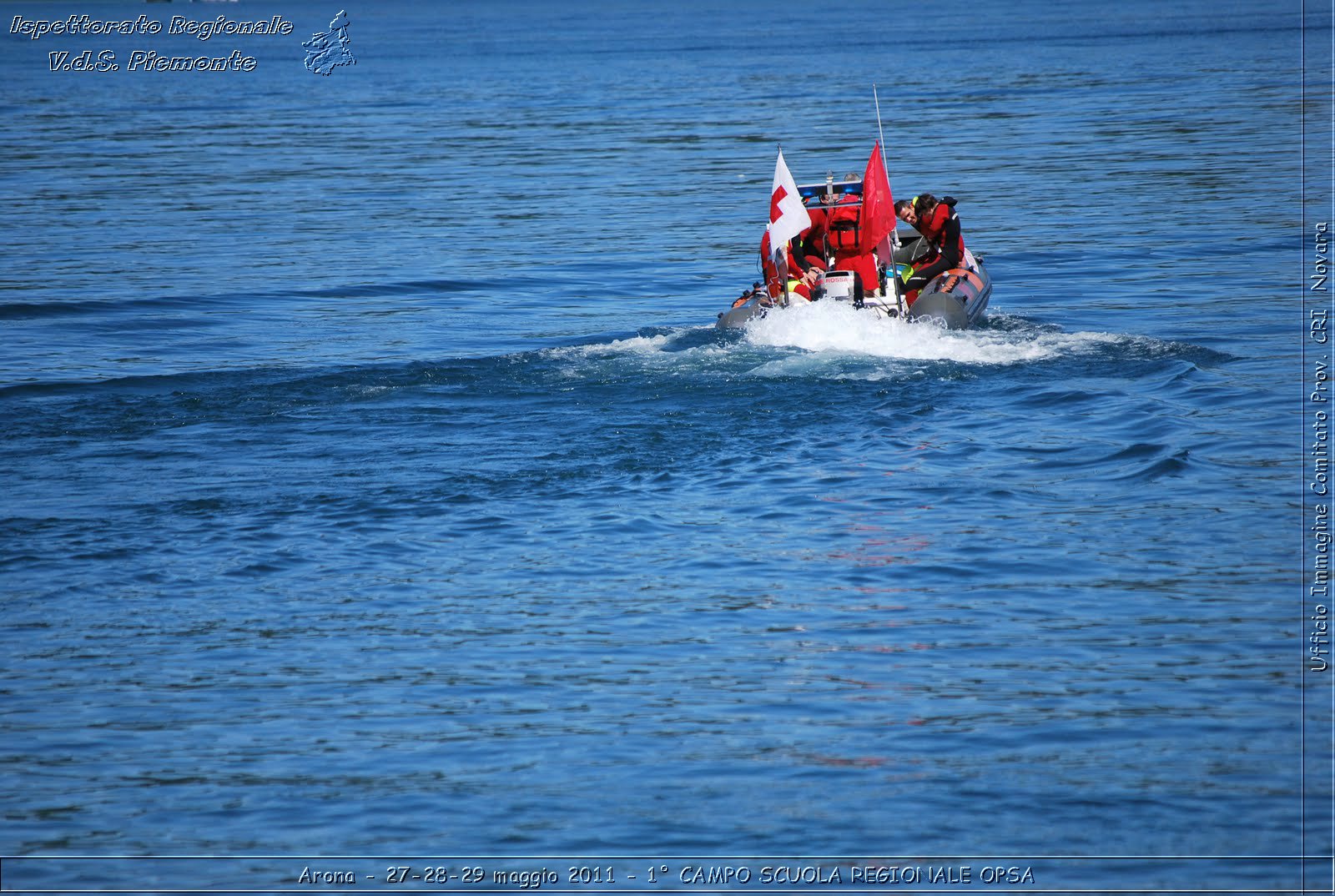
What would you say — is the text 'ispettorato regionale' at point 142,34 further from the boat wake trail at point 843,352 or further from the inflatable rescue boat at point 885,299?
the boat wake trail at point 843,352

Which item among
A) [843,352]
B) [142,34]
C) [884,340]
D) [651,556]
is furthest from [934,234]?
[142,34]

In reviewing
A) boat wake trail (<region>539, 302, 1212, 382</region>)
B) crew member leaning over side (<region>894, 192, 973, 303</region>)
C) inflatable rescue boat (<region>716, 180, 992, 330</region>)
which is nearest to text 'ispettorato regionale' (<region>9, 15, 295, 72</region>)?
crew member leaning over side (<region>894, 192, 973, 303</region>)

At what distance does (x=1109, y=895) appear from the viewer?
6.33 m

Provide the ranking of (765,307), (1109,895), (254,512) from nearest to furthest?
(1109,895)
(254,512)
(765,307)

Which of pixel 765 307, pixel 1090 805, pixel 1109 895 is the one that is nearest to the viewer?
pixel 1109 895

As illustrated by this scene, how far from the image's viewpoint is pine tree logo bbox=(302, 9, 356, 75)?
91.8m

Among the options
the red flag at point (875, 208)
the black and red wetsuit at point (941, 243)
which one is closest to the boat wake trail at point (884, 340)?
the red flag at point (875, 208)

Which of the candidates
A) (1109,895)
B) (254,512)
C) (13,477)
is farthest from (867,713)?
(13,477)

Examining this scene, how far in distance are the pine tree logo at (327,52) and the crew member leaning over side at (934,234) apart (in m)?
73.9

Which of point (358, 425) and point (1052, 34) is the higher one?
point (1052, 34)

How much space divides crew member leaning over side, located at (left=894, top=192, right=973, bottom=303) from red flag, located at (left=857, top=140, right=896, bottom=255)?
0.99 metres

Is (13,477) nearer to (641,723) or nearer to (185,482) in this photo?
(185,482)

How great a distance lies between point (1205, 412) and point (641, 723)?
751 centimetres

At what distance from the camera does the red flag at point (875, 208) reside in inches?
622
